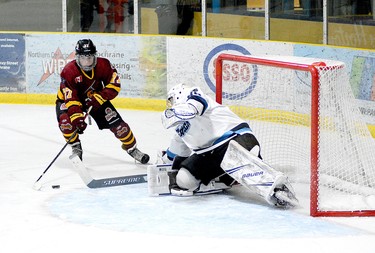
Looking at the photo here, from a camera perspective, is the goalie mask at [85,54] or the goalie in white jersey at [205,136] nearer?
the goalie in white jersey at [205,136]

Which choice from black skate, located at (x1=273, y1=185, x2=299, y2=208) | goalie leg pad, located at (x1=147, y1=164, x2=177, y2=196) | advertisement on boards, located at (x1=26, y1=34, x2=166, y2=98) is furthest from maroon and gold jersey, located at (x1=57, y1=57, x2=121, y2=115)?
advertisement on boards, located at (x1=26, y1=34, x2=166, y2=98)

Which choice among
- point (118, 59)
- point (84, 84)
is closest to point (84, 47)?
point (84, 84)

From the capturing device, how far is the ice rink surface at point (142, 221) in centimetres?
437

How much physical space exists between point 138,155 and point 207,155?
4.10 feet

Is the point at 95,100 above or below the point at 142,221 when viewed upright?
above

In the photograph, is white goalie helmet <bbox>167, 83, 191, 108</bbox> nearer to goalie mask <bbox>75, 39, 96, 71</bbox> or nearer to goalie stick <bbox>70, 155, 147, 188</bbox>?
goalie stick <bbox>70, 155, 147, 188</bbox>

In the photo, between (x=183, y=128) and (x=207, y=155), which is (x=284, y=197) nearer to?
(x=207, y=155)

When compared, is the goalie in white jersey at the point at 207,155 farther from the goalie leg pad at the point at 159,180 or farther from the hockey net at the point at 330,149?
the hockey net at the point at 330,149

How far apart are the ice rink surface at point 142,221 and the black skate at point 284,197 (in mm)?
43

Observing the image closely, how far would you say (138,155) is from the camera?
6.48 m

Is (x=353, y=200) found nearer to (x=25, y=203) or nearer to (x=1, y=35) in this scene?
(x=25, y=203)

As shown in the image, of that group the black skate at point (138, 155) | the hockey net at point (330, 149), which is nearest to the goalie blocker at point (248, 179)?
the hockey net at point (330, 149)

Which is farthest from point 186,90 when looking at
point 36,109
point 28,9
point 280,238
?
point 28,9

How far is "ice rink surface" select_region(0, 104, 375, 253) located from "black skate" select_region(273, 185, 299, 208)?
0.04 m
